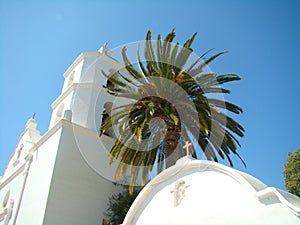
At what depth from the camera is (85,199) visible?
13.3 meters

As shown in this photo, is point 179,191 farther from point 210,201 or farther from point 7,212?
point 7,212

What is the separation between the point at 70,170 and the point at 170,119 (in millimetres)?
4639

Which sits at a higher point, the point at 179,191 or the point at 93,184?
the point at 93,184

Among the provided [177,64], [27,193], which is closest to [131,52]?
[177,64]

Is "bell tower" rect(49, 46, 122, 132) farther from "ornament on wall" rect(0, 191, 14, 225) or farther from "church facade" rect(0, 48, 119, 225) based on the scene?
"ornament on wall" rect(0, 191, 14, 225)

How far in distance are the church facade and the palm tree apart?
1.63 metres

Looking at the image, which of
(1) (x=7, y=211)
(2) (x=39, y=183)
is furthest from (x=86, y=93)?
(1) (x=7, y=211)

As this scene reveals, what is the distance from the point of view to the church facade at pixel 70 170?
499 inches

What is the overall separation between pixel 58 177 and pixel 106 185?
2.19 meters

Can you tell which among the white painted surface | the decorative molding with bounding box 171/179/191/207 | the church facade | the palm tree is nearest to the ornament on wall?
the church facade

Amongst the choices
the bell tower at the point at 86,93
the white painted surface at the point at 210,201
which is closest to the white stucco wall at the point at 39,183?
the bell tower at the point at 86,93

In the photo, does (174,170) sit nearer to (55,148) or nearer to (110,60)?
(55,148)

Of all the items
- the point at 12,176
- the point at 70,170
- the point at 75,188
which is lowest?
the point at 75,188

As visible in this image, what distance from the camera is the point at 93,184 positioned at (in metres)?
13.8
